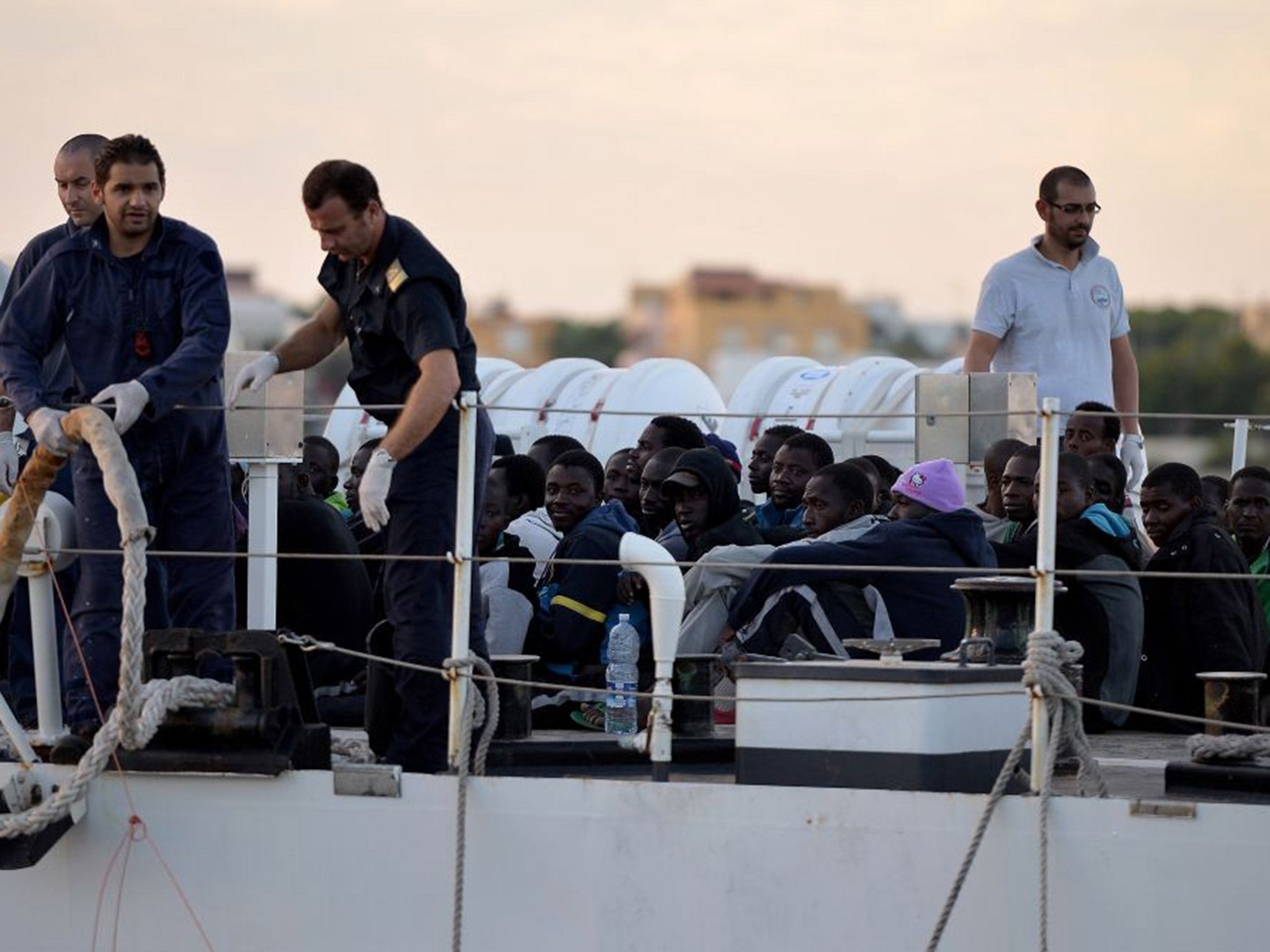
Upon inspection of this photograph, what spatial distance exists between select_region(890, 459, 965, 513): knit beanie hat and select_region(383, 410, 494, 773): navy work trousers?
1.65 meters

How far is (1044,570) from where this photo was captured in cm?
576

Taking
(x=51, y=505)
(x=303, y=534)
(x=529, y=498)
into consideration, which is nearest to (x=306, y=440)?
(x=529, y=498)

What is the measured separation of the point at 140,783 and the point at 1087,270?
4.58 metres

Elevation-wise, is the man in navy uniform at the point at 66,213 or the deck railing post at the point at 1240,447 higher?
the man in navy uniform at the point at 66,213

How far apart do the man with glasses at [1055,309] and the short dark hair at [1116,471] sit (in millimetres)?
507

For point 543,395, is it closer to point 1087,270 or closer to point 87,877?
point 1087,270

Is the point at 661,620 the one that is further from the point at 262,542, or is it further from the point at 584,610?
the point at 262,542

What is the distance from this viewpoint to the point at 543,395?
622 inches

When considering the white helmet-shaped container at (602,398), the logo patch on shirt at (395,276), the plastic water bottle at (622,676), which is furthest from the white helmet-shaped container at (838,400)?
the logo patch on shirt at (395,276)

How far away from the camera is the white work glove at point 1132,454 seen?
32.6ft

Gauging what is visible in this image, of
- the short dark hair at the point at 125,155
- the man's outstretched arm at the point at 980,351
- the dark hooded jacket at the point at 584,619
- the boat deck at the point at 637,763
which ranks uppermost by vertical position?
the short dark hair at the point at 125,155

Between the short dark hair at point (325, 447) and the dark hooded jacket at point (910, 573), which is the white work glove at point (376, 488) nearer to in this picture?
the dark hooded jacket at point (910, 573)

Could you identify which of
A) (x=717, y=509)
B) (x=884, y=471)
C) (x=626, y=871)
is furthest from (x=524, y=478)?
(x=626, y=871)

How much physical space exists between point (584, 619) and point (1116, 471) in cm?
217
